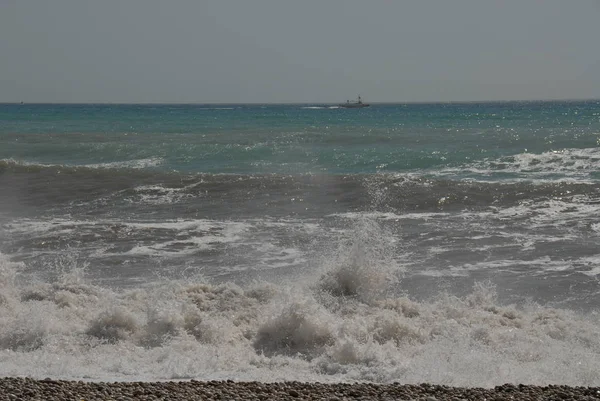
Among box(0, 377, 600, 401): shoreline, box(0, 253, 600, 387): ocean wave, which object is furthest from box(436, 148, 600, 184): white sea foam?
box(0, 377, 600, 401): shoreline

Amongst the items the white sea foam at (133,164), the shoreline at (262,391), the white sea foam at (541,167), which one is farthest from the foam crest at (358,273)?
the white sea foam at (133,164)

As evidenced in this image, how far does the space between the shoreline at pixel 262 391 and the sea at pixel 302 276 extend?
0.50m

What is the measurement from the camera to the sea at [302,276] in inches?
306

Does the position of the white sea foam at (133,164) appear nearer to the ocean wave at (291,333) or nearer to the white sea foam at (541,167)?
the white sea foam at (541,167)

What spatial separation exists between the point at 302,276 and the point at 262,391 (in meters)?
4.63

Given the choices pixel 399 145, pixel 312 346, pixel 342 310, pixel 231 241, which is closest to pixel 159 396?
pixel 312 346

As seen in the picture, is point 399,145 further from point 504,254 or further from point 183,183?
point 504,254

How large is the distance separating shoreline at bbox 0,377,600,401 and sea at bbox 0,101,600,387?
495mm

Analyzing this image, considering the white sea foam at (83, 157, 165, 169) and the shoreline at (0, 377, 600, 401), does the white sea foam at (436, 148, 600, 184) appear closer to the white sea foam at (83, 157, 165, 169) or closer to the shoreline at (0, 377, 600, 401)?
the white sea foam at (83, 157, 165, 169)

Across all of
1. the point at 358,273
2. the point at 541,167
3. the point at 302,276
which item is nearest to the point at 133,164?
the point at 541,167

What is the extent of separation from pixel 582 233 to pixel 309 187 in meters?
7.43

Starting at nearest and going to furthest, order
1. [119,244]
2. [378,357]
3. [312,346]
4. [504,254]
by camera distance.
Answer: [378,357] → [312,346] → [504,254] → [119,244]

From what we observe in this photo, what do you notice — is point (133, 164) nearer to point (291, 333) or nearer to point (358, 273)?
point (358, 273)

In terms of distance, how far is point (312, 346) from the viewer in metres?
8.28
